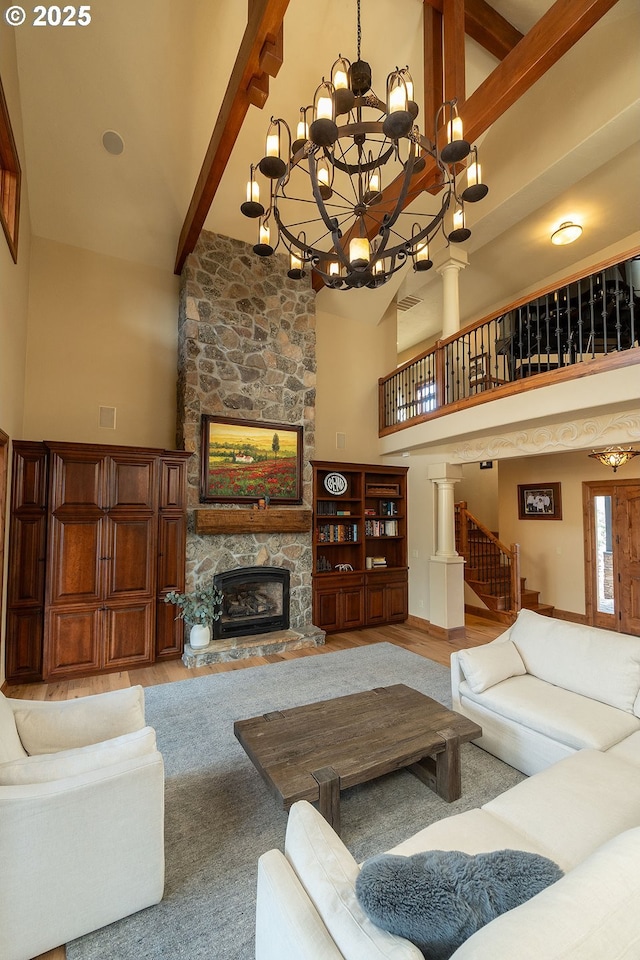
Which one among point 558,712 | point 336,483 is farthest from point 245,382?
point 558,712

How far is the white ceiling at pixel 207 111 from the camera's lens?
4016 mm

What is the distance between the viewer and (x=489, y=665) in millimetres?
2984

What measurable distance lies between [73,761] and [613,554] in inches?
279

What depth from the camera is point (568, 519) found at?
694 cm

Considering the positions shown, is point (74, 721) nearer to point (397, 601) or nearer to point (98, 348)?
point (98, 348)

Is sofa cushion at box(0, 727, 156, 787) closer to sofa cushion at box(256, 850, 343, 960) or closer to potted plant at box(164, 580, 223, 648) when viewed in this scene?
sofa cushion at box(256, 850, 343, 960)

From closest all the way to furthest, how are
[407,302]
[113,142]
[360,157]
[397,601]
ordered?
1. [360,157]
2. [113,142]
3. [397,601]
4. [407,302]

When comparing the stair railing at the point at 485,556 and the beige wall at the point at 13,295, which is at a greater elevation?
the beige wall at the point at 13,295

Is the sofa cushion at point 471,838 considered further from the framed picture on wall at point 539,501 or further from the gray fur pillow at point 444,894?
the framed picture on wall at point 539,501

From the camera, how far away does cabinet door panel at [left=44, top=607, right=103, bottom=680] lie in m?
4.25

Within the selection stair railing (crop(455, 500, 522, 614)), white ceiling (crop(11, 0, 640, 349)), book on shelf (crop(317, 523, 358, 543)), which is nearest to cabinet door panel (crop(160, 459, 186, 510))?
book on shelf (crop(317, 523, 358, 543))

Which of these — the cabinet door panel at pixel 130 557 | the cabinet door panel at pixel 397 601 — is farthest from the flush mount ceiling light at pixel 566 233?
the cabinet door panel at pixel 130 557

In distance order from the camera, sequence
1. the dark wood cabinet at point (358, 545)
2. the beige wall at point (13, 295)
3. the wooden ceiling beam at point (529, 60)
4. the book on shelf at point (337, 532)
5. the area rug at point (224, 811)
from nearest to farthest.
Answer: the area rug at point (224, 811) < the wooden ceiling beam at point (529, 60) < the beige wall at point (13, 295) < the dark wood cabinet at point (358, 545) < the book on shelf at point (337, 532)

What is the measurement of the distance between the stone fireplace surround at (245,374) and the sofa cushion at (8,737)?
2.75 m
